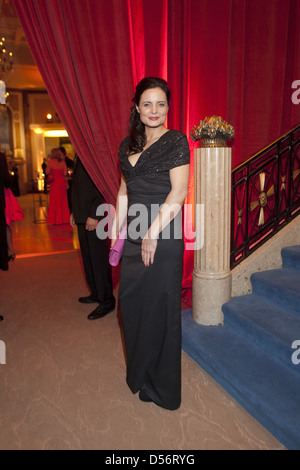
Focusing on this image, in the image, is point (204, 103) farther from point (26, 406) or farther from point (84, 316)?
point (26, 406)

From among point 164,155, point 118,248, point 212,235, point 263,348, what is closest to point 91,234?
point 212,235

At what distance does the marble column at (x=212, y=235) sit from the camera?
2.95 meters

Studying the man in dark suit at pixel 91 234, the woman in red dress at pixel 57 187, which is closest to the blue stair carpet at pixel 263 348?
the man in dark suit at pixel 91 234

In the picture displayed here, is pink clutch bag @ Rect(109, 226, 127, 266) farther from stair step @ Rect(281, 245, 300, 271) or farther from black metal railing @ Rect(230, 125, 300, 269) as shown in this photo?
stair step @ Rect(281, 245, 300, 271)

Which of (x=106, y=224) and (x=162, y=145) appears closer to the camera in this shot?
(x=162, y=145)

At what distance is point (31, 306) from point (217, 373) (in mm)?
2137

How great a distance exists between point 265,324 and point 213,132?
4.62ft

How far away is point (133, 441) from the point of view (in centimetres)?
201

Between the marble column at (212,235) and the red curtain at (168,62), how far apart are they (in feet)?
2.44

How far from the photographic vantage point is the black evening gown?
208 cm

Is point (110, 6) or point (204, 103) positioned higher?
point (110, 6)

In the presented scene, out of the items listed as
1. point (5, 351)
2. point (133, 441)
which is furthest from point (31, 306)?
point (133, 441)

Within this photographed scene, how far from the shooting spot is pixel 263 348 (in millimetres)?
2670
